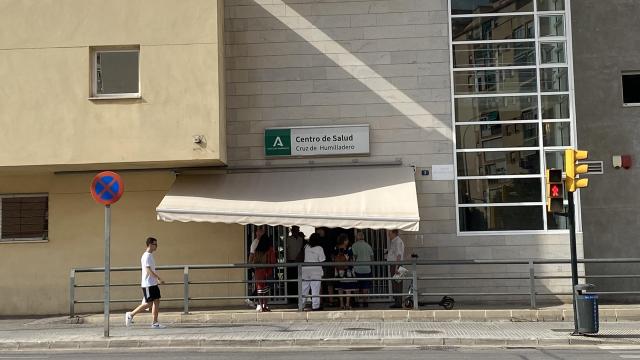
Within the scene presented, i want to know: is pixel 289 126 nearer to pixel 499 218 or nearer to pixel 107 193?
pixel 499 218

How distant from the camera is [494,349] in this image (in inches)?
446

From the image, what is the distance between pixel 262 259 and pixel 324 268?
1373 mm

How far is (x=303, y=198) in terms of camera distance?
15.4m

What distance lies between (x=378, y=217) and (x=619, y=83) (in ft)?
26.9

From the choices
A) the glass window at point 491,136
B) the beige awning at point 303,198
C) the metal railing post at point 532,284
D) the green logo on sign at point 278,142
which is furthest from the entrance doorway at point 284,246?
the metal railing post at point 532,284

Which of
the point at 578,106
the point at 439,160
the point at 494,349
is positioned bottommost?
the point at 494,349

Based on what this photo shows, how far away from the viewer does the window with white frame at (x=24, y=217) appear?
667 inches

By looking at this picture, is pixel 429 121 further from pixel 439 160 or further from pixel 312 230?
pixel 312 230

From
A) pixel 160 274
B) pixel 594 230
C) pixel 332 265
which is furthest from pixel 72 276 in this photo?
pixel 594 230

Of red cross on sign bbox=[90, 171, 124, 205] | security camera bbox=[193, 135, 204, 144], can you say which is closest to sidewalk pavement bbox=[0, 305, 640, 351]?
red cross on sign bbox=[90, 171, 124, 205]

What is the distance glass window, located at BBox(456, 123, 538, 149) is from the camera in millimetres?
16781

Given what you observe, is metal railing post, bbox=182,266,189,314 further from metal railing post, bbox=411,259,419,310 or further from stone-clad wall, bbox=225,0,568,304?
metal railing post, bbox=411,259,419,310

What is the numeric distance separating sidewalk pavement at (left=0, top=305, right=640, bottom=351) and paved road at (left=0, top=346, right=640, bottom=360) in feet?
→ 1.28

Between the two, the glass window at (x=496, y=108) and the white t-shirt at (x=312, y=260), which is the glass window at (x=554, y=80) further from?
the white t-shirt at (x=312, y=260)
